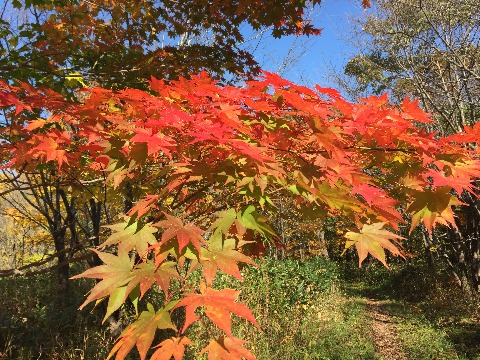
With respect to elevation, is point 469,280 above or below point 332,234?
below

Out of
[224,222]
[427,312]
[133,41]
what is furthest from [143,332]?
[427,312]

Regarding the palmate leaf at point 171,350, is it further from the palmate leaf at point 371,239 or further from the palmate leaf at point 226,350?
the palmate leaf at point 371,239

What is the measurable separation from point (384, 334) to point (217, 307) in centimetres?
701

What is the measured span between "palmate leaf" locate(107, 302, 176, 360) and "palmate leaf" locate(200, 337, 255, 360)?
157 mm

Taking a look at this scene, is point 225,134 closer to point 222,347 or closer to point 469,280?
point 222,347

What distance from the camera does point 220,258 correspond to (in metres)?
1.32

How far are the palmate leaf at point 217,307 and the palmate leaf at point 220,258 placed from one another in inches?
2.5

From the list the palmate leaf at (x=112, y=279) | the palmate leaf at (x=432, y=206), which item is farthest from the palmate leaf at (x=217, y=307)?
the palmate leaf at (x=432, y=206)

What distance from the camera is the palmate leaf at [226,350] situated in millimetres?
1141

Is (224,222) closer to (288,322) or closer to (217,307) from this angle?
(217,307)

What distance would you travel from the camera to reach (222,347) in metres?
1.17

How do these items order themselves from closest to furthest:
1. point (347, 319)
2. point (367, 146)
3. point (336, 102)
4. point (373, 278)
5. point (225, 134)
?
point (225, 134), point (336, 102), point (367, 146), point (347, 319), point (373, 278)

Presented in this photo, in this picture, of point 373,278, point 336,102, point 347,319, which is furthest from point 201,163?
point 373,278

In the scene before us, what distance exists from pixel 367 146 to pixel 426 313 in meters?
7.96
